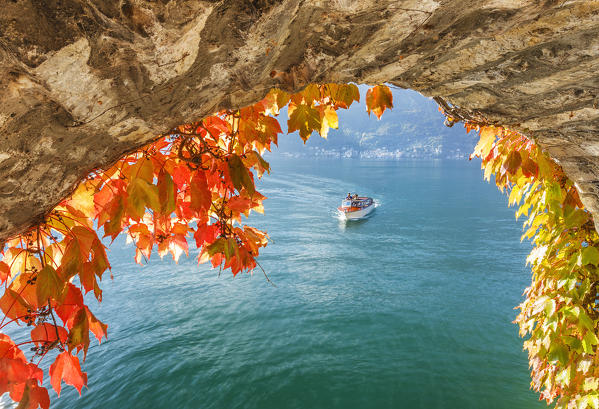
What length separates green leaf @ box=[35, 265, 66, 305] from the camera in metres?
1.17

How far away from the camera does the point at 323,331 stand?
14.0m

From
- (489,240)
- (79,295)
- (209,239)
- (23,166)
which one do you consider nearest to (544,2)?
(23,166)

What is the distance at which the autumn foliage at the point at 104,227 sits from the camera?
4.14 feet

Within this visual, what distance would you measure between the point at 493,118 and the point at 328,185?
55.8m

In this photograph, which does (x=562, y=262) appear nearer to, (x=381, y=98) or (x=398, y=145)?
(x=381, y=98)

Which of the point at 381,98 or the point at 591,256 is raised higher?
the point at 381,98

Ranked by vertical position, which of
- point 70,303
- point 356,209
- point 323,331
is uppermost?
point 70,303

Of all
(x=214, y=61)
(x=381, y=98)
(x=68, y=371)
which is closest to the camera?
(x=214, y=61)

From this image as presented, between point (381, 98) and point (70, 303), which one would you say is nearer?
point (70, 303)

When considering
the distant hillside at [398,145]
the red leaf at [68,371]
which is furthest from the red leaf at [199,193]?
the distant hillside at [398,145]

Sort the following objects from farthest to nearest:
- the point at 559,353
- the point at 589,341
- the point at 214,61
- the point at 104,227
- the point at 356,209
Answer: the point at 356,209 < the point at 559,353 < the point at 589,341 < the point at 104,227 < the point at 214,61

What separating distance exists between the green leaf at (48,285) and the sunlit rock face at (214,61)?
23 cm

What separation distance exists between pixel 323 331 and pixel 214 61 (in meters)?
14.5

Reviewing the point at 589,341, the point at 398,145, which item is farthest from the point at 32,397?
the point at 398,145
